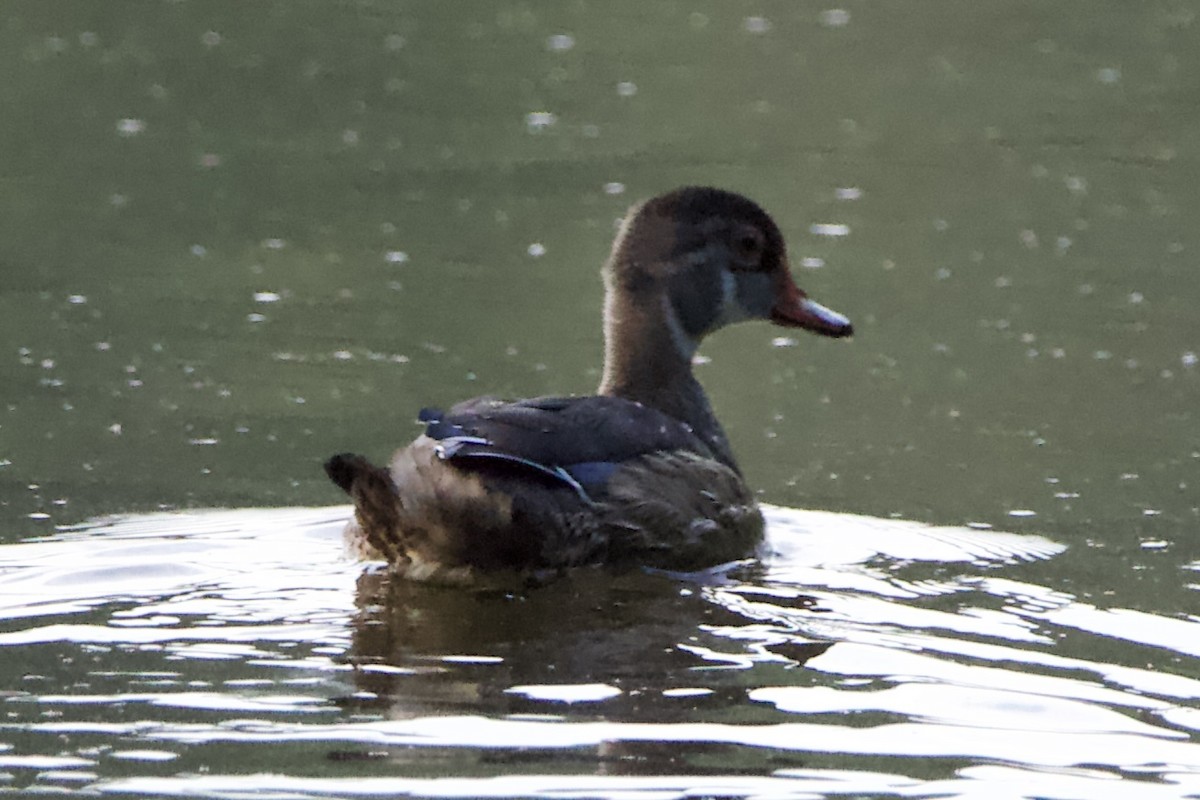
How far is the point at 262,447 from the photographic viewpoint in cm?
809

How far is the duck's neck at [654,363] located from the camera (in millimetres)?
7574

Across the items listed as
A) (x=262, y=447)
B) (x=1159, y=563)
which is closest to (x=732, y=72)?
(x=262, y=447)

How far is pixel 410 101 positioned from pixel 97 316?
497cm

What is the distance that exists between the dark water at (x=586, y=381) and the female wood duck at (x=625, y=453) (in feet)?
0.51

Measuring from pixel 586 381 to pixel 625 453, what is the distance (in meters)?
2.36

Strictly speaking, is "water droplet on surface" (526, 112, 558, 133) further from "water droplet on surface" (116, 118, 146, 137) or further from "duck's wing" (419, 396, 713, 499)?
"duck's wing" (419, 396, 713, 499)

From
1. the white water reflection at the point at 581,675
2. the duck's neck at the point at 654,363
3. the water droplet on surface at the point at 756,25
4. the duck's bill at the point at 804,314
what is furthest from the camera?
the water droplet on surface at the point at 756,25

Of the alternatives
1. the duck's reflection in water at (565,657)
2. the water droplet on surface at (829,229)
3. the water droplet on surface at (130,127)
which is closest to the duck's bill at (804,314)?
the duck's reflection in water at (565,657)

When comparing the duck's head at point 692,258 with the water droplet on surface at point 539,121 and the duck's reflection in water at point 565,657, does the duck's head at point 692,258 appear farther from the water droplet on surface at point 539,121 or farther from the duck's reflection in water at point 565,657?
the water droplet on surface at point 539,121

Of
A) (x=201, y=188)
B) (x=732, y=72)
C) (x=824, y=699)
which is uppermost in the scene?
(x=732, y=72)

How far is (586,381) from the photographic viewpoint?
902 centimetres

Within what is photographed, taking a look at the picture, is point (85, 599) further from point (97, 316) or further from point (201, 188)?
point (201, 188)

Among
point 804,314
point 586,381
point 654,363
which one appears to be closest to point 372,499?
point 654,363

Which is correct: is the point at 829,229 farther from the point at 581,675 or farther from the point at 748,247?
the point at 581,675
